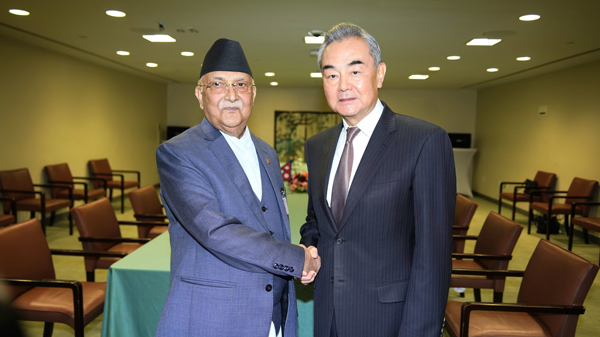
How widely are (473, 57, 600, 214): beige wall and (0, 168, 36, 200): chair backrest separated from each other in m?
9.25

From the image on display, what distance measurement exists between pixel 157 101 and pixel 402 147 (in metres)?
12.3

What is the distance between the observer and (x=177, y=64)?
8.73 meters

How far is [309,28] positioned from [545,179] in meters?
5.97

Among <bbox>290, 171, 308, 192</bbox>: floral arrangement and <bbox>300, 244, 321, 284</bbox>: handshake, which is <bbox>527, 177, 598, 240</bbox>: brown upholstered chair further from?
<bbox>300, 244, 321, 284</bbox>: handshake

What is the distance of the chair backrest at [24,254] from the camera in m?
2.52

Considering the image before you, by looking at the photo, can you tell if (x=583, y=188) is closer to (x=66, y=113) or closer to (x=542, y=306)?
(x=542, y=306)

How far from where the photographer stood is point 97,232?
3.53m

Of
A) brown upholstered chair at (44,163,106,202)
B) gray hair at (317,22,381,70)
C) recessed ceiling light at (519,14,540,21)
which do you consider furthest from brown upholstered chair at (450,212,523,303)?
brown upholstered chair at (44,163,106,202)

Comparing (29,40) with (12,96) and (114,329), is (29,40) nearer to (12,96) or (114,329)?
(12,96)

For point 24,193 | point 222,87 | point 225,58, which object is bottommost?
point 24,193

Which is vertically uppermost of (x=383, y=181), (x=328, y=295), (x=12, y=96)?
(x=12, y=96)

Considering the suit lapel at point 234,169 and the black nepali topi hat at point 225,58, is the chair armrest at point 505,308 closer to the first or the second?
the suit lapel at point 234,169

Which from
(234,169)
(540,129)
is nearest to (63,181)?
(234,169)

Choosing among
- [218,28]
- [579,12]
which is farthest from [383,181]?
[218,28]
